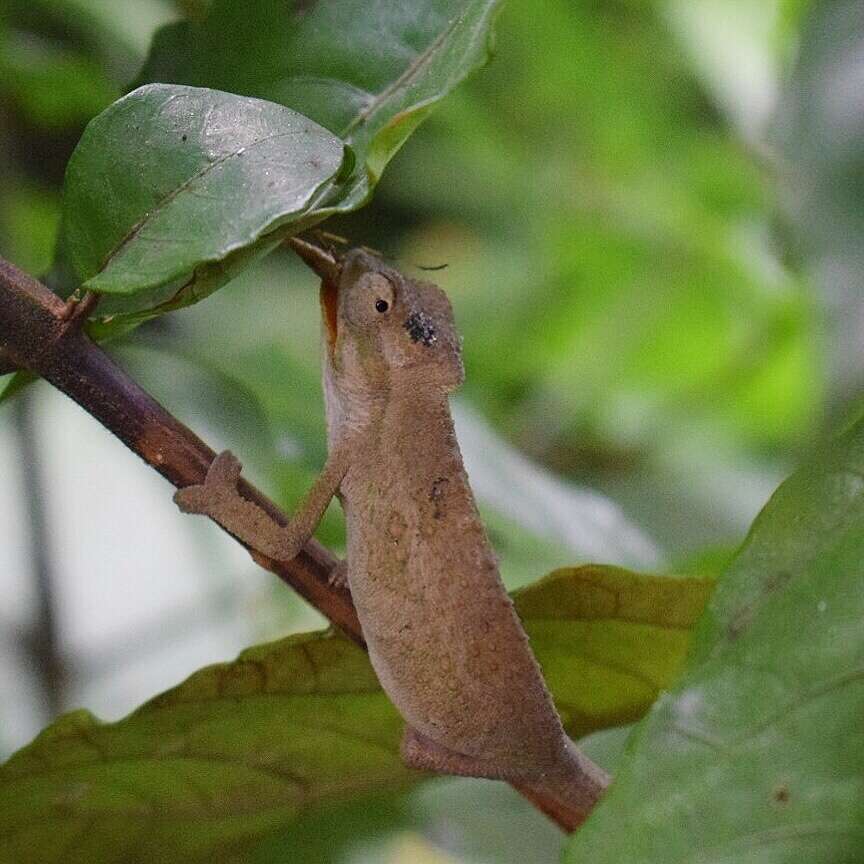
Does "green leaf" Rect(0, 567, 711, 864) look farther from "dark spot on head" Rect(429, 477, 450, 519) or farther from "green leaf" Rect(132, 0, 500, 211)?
"green leaf" Rect(132, 0, 500, 211)

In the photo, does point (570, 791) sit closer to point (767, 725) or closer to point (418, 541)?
point (418, 541)

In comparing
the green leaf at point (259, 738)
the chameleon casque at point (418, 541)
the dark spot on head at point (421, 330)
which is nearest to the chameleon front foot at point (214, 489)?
the chameleon casque at point (418, 541)

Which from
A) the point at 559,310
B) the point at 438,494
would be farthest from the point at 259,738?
the point at 559,310

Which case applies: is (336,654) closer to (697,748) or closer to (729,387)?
(697,748)

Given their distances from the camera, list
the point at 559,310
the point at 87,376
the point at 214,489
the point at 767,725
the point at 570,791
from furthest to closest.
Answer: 1. the point at 559,310
2. the point at 570,791
3. the point at 214,489
4. the point at 87,376
5. the point at 767,725

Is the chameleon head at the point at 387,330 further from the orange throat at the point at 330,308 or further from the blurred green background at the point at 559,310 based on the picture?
the blurred green background at the point at 559,310

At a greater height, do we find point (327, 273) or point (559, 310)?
point (559, 310)
